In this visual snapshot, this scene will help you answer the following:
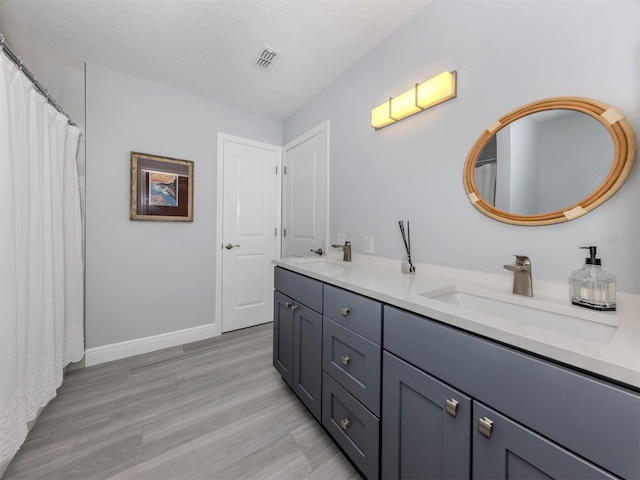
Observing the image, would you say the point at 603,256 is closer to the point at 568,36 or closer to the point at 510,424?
the point at 510,424

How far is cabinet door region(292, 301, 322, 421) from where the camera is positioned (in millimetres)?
1377

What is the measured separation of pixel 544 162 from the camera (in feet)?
3.44

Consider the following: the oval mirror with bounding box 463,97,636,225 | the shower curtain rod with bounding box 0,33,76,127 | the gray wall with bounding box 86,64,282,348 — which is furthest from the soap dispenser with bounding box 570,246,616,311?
the gray wall with bounding box 86,64,282,348

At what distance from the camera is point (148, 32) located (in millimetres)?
1732

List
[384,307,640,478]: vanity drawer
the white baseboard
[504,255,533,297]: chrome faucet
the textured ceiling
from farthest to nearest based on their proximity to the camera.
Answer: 1. the white baseboard
2. the textured ceiling
3. [504,255,533,297]: chrome faucet
4. [384,307,640,478]: vanity drawer

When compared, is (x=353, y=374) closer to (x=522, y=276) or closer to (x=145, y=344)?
(x=522, y=276)

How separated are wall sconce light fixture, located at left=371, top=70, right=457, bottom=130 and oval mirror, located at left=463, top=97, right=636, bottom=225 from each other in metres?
0.35

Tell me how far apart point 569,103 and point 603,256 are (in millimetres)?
600

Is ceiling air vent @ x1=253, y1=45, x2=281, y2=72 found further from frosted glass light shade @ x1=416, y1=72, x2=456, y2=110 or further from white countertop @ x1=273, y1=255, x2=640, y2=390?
white countertop @ x1=273, y1=255, x2=640, y2=390

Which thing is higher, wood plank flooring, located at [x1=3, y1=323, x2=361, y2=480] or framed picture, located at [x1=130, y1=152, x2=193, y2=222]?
framed picture, located at [x1=130, y1=152, x2=193, y2=222]

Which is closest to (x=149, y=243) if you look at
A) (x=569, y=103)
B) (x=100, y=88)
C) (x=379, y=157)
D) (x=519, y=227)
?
(x=100, y=88)

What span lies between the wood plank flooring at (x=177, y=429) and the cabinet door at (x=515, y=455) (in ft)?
2.55

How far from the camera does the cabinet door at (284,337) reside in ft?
5.45

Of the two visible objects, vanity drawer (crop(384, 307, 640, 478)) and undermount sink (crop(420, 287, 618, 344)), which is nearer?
vanity drawer (crop(384, 307, 640, 478))
